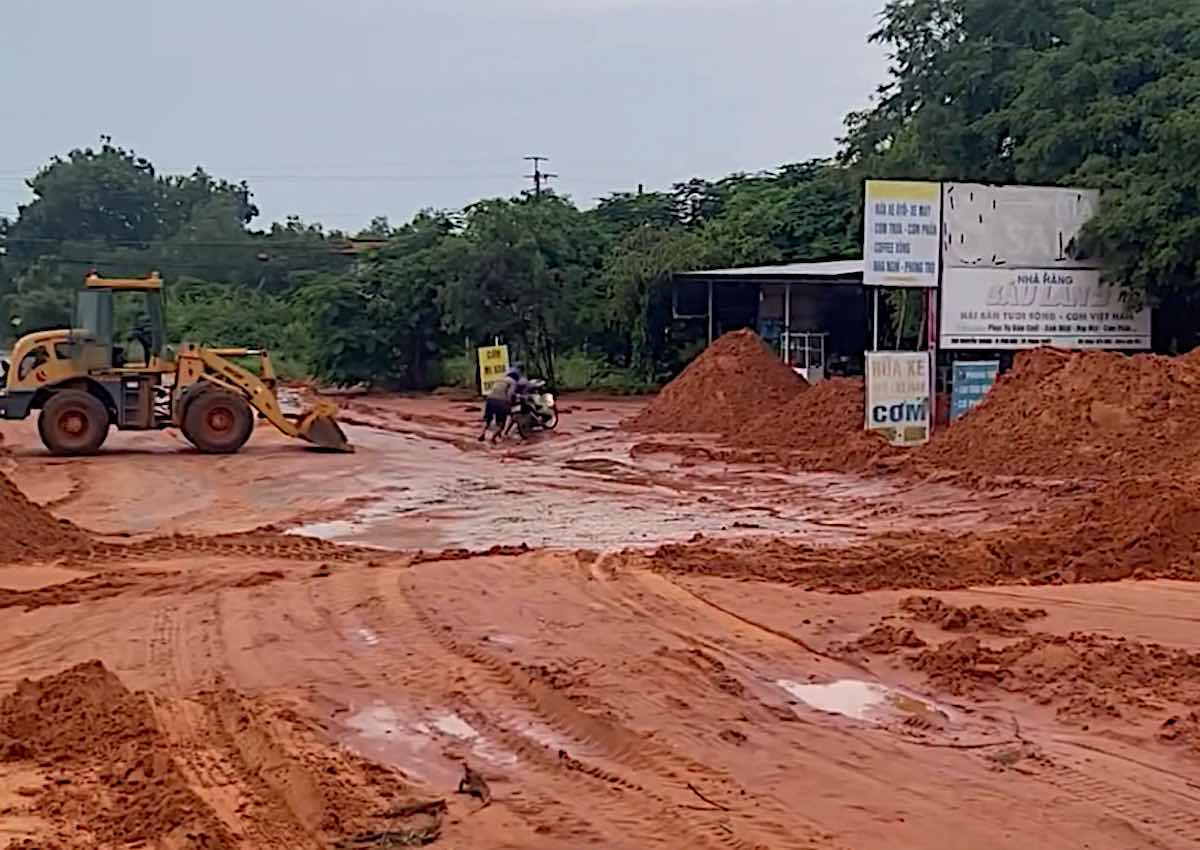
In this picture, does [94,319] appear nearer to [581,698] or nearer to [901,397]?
[901,397]

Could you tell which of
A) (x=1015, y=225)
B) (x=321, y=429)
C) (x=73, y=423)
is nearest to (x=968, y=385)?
(x=1015, y=225)

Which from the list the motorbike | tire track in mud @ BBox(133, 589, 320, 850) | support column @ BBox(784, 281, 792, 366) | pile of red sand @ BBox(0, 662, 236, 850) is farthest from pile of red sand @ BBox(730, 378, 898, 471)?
pile of red sand @ BBox(0, 662, 236, 850)

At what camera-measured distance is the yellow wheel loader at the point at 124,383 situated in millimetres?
26453

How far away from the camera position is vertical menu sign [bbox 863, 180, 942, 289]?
25391 millimetres

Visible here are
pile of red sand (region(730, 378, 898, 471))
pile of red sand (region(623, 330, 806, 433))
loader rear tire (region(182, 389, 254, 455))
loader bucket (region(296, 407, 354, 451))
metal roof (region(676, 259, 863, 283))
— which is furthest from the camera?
metal roof (region(676, 259, 863, 283))

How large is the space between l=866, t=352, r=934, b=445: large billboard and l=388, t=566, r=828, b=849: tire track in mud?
1722 cm

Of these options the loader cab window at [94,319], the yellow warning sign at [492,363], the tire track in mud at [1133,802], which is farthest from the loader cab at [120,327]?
the tire track in mud at [1133,802]

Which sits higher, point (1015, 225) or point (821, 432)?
point (1015, 225)

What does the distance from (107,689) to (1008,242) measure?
21.4m

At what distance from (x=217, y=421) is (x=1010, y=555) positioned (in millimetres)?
16585

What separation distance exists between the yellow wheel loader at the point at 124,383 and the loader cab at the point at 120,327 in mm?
17

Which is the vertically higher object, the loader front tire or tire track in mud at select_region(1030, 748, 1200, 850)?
the loader front tire

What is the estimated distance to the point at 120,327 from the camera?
27.0 meters

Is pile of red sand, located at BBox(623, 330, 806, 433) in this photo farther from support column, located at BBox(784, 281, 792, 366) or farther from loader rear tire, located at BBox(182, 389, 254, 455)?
loader rear tire, located at BBox(182, 389, 254, 455)
